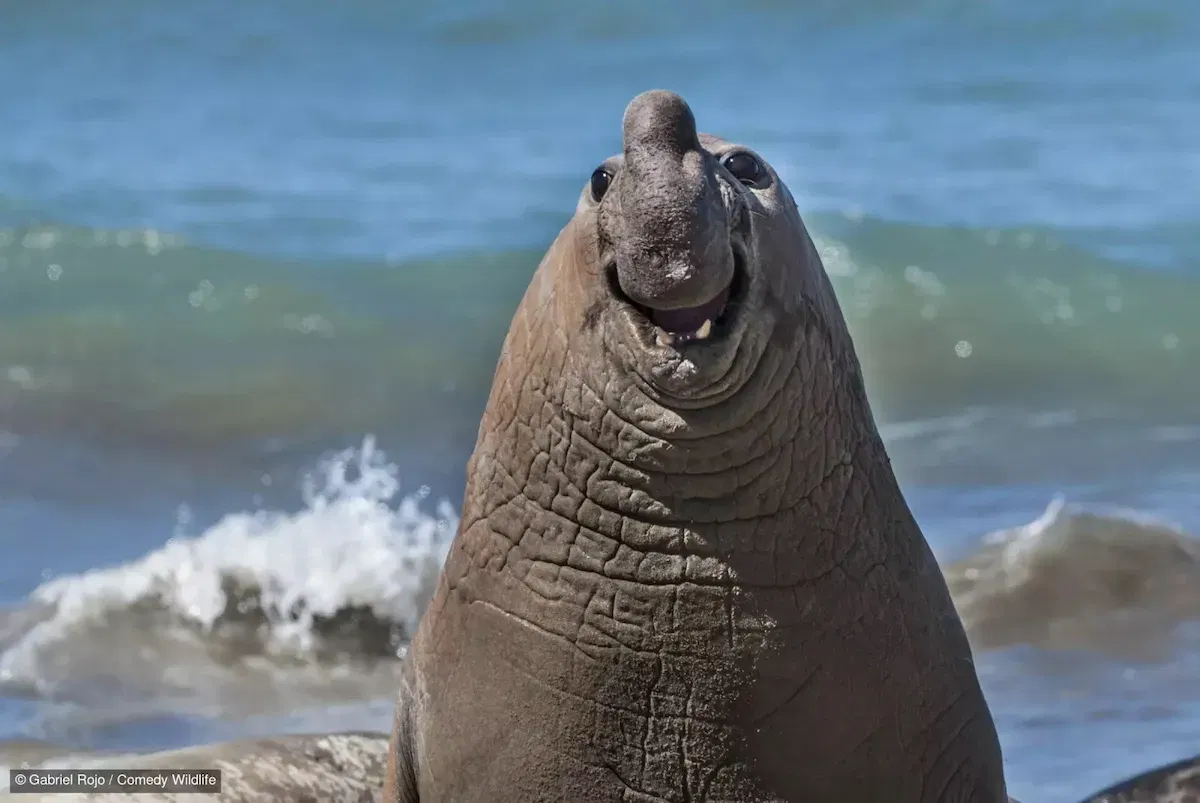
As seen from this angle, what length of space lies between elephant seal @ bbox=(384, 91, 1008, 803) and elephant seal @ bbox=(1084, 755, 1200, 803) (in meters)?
1.76

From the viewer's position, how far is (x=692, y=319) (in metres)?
2.64

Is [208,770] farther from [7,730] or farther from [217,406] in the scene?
[217,406]

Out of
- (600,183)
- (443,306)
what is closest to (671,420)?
(600,183)

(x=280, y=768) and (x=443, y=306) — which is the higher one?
(x=443, y=306)

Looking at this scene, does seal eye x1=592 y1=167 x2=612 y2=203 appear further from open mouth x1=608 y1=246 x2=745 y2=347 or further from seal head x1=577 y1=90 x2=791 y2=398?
open mouth x1=608 y1=246 x2=745 y2=347

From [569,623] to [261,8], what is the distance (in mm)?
25511

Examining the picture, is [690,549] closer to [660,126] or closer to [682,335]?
[682,335]

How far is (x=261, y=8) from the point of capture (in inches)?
1062

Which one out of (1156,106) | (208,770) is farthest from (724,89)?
(208,770)

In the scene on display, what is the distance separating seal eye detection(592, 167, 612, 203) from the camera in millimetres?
2754

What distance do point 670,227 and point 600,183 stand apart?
263 mm

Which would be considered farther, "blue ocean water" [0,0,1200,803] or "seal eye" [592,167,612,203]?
"blue ocean water" [0,0,1200,803]

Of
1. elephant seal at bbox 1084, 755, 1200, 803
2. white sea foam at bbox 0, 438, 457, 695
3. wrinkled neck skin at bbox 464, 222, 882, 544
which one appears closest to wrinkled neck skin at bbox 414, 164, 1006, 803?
wrinkled neck skin at bbox 464, 222, 882, 544

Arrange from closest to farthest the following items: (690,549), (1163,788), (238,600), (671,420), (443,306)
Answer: (671,420) < (690,549) < (1163,788) < (238,600) < (443,306)
